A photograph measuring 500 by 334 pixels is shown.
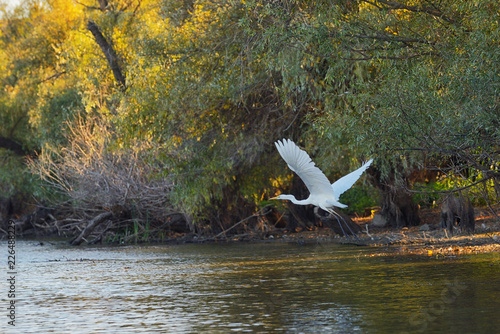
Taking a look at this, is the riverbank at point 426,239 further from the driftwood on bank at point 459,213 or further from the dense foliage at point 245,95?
Answer: the dense foliage at point 245,95

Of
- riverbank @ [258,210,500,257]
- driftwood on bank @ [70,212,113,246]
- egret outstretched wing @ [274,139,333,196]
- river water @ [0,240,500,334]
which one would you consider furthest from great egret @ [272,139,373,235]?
driftwood on bank @ [70,212,113,246]

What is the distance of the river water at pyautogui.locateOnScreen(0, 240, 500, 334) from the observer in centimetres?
937

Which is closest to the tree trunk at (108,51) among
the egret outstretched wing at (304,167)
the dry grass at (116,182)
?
the dry grass at (116,182)

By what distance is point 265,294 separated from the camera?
12.0m

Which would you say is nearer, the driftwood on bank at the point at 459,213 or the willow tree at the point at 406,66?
the willow tree at the point at 406,66

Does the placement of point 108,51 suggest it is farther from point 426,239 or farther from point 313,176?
point 313,176

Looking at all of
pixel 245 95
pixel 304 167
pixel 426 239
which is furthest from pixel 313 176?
pixel 426 239

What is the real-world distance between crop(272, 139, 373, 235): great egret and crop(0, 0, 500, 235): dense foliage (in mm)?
860

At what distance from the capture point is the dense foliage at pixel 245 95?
13.1m

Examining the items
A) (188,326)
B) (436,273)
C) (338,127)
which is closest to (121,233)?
(338,127)

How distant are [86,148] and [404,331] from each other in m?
20.1

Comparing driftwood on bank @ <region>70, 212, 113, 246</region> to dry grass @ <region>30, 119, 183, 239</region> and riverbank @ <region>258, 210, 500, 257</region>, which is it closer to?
dry grass @ <region>30, 119, 183, 239</region>

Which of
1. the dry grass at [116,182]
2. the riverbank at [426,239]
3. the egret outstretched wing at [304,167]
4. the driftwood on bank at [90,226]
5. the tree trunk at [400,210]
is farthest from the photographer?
the driftwood on bank at [90,226]

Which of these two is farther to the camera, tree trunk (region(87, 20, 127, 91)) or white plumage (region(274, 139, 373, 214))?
tree trunk (region(87, 20, 127, 91))
